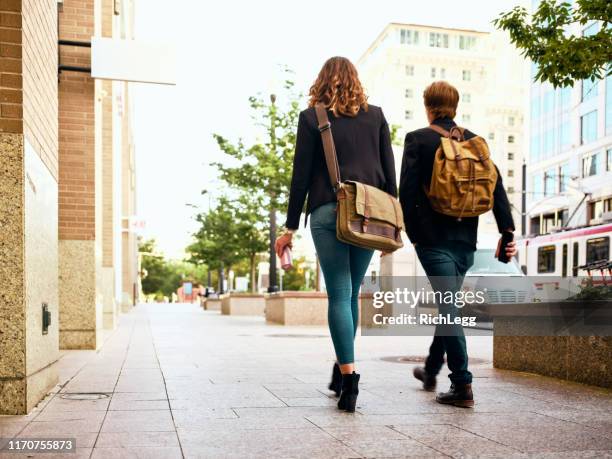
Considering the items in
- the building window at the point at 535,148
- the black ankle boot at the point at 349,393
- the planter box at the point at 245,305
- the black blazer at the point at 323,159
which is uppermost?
the building window at the point at 535,148

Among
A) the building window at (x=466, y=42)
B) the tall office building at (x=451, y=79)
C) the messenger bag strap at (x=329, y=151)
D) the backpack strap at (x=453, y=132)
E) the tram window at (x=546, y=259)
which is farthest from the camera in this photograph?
the building window at (x=466, y=42)

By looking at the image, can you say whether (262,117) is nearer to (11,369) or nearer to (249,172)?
(249,172)

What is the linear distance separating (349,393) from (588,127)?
5065 cm

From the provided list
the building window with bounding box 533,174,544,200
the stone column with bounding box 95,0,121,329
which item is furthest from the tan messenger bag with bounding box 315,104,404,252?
the building window with bounding box 533,174,544,200

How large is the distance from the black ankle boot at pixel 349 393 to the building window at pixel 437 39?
327ft

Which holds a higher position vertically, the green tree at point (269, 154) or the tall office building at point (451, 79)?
the tall office building at point (451, 79)

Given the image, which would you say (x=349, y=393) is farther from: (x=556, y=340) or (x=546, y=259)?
(x=546, y=259)

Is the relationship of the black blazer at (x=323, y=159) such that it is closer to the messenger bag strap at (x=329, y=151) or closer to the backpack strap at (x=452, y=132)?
the messenger bag strap at (x=329, y=151)

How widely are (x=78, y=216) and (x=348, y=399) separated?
231 inches

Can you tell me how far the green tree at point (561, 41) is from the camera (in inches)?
353

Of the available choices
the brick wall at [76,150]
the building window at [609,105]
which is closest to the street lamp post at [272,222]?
the brick wall at [76,150]

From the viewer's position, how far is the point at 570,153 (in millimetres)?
53219

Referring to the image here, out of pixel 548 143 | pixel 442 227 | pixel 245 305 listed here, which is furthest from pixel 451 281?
pixel 548 143

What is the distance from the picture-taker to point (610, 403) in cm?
491
